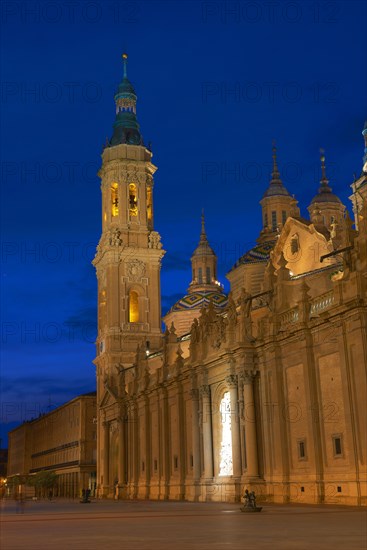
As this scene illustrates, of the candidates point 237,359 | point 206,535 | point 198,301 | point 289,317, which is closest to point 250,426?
point 237,359

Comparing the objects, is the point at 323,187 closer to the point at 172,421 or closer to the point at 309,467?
the point at 172,421

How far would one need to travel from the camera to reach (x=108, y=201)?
78125mm

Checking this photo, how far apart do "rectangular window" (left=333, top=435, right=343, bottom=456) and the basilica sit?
60mm

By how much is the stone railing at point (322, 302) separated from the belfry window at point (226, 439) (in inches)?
439

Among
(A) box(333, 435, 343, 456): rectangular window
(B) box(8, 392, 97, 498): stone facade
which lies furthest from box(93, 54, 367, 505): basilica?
(B) box(8, 392, 97, 498): stone facade

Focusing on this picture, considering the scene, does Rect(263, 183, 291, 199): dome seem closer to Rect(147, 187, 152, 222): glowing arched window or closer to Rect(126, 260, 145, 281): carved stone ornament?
Rect(147, 187, 152, 222): glowing arched window

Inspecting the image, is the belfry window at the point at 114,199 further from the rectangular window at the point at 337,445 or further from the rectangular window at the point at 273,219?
the rectangular window at the point at 337,445

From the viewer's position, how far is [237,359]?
1655 inches

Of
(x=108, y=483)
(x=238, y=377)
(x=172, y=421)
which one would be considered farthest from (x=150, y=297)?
(x=238, y=377)

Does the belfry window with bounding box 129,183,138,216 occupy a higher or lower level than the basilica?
higher

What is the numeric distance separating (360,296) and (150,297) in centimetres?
4665

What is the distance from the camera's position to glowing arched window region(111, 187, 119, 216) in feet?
254

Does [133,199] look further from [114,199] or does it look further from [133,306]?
[133,306]

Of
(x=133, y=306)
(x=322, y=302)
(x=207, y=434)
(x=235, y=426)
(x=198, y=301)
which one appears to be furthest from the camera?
(x=198, y=301)
